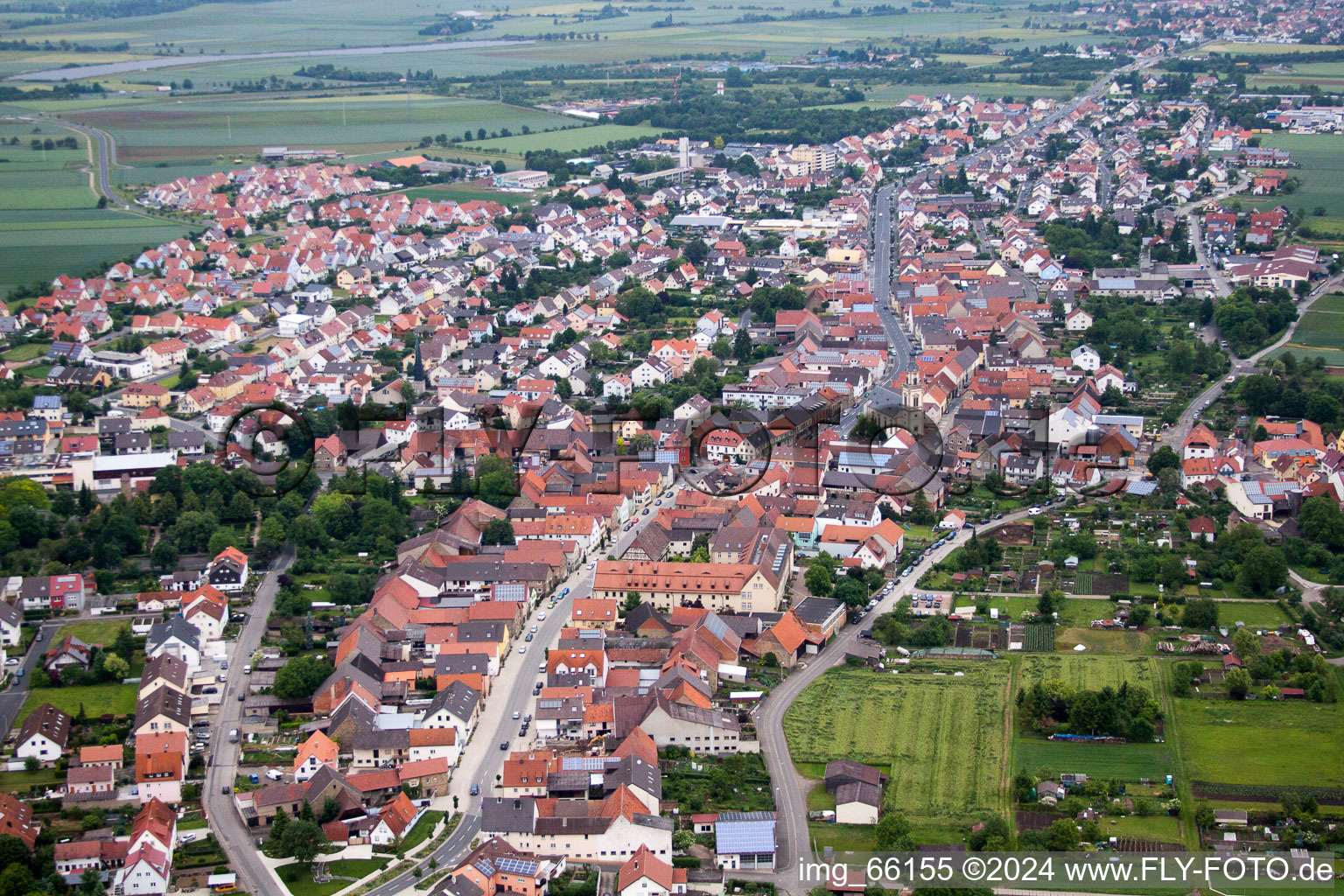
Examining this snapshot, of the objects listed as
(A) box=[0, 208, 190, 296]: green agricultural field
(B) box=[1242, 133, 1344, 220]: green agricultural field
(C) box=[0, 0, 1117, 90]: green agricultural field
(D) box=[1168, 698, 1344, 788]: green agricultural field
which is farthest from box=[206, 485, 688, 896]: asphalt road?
(C) box=[0, 0, 1117, 90]: green agricultural field

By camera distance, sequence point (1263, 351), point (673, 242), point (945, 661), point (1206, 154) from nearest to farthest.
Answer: point (945, 661)
point (1263, 351)
point (673, 242)
point (1206, 154)

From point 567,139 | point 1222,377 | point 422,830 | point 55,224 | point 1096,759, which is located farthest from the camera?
point 567,139

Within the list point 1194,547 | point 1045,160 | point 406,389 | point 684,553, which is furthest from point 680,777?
point 1045,160

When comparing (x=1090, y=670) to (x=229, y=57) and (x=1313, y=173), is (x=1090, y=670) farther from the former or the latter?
(x=229, y=57)

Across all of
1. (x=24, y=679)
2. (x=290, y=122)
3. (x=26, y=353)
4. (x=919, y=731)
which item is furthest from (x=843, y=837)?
(x=290, y=122)

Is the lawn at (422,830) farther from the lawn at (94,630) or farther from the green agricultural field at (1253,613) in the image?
the green agricultural field at (1253,613)

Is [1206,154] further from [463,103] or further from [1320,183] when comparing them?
[463,103]
